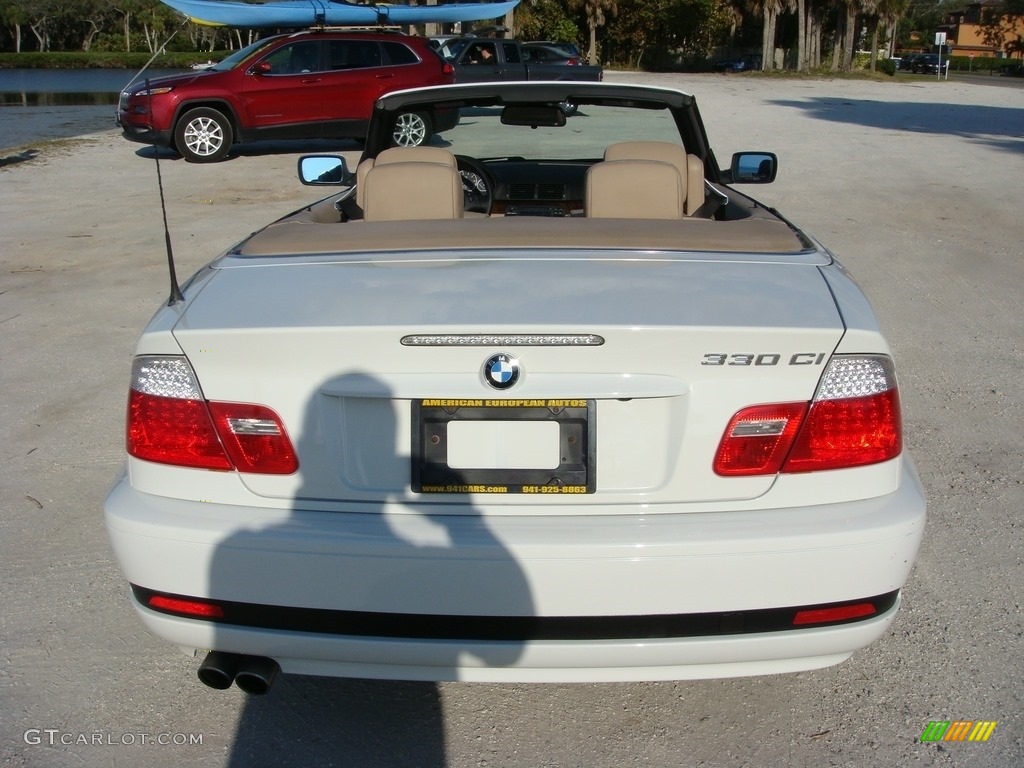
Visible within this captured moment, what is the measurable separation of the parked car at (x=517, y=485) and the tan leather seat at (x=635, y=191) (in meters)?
1.24

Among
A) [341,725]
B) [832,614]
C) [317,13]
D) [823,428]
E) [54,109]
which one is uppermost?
[317,13]

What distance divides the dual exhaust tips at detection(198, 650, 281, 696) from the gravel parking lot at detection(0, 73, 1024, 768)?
0.33 meters

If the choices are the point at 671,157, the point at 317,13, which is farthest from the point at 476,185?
the point at 317,13

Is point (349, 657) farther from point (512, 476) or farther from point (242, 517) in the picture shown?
point (512, 476)

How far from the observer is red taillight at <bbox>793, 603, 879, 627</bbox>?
2.24 metres

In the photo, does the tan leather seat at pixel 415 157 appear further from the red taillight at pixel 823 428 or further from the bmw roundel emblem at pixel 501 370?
the red taillight at pixel 823 428

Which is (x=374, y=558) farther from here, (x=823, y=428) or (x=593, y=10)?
(x=593, y=10)

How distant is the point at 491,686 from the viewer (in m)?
2.84

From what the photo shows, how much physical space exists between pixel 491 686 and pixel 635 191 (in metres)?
1.77

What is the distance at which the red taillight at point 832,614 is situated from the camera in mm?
2240

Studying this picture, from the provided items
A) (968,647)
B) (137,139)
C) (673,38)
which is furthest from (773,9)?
(968,647)

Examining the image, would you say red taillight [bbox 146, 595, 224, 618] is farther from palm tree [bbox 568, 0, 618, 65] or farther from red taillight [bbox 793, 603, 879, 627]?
palm tree [bbox 568, 0, 618, 65]

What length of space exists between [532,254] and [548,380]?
0.61 metres

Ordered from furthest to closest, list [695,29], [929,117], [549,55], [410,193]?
[695,29], [549,55], [929,117], [410,193]
